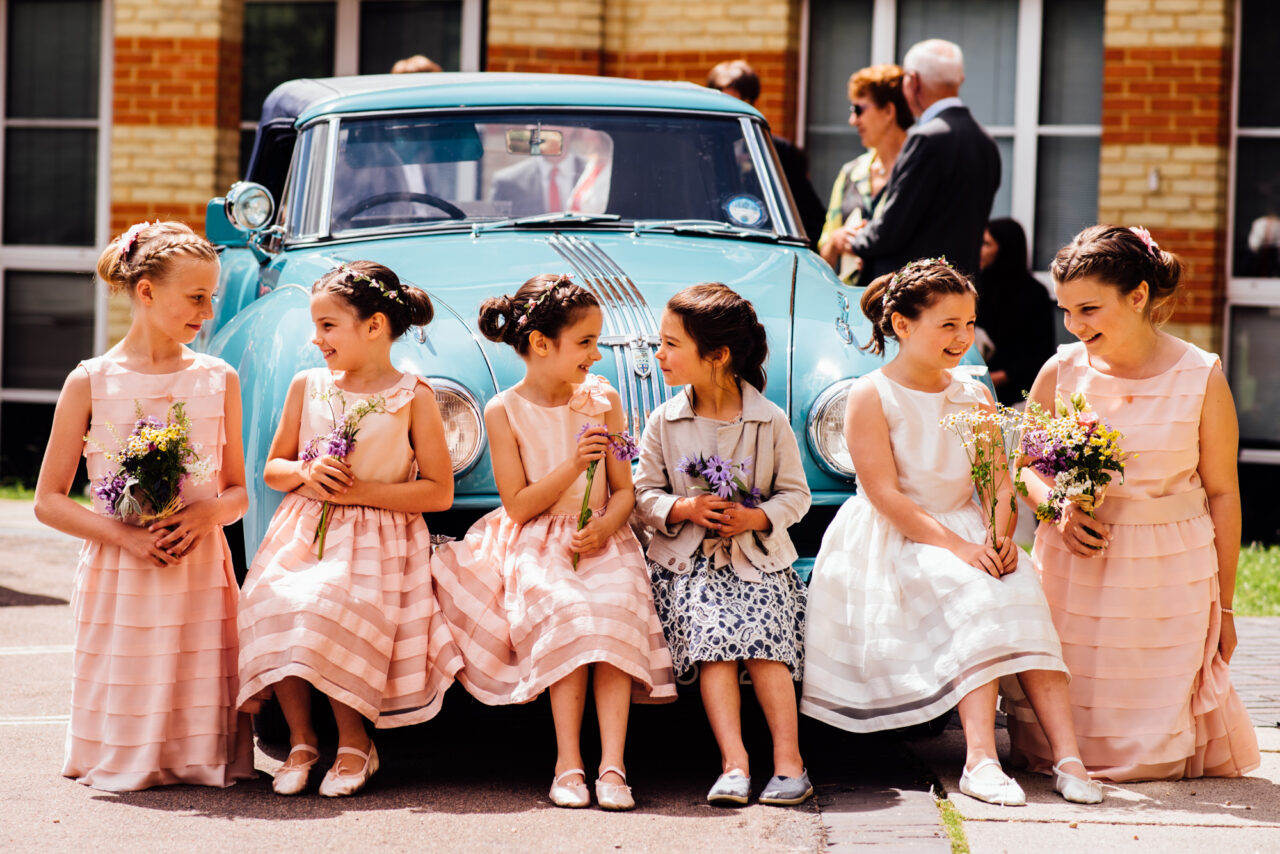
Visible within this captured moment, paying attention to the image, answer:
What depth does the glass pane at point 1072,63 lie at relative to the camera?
31.7ft

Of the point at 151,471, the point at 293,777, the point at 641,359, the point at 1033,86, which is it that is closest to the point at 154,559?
the point at 151,471

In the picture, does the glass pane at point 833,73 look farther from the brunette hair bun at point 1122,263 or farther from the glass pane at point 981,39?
the brunette hair bun at point 1122,263

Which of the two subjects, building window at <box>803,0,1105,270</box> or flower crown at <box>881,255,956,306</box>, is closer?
flower crown at <box>881,255,956,306</box>

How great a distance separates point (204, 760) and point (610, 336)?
5.22 ft

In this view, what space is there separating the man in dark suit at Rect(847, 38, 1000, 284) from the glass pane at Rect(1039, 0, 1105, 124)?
3136 millimetres

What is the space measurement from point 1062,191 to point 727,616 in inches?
254

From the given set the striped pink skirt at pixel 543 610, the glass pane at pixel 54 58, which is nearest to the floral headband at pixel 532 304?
the striped pink skirt at pixel 543 610

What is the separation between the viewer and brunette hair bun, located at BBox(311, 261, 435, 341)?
168 inches

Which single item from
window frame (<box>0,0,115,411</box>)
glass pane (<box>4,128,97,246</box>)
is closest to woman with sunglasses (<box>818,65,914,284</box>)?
window frame (<box>0,0,115,411</box>)

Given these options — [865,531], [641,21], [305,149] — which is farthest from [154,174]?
[865,531]

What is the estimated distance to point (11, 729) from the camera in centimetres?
472

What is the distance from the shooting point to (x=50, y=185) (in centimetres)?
1105

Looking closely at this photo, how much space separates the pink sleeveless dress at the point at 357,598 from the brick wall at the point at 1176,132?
20.4 ft

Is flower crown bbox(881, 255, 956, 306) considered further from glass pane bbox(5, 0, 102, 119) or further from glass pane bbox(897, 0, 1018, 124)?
glass pane bbox(5, 0, 102, 119)
